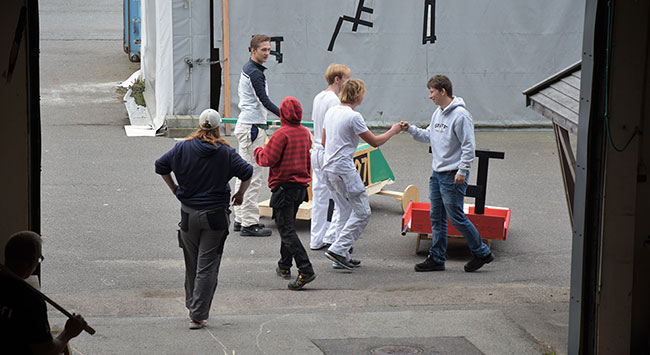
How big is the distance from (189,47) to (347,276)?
7.63 meters

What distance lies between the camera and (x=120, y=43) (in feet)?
86.1

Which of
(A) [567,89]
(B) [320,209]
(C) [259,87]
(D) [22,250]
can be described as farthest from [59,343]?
(C) [259,87]

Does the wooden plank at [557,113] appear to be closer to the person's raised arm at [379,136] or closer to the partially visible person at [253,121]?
the person's raised arm at [379,136]

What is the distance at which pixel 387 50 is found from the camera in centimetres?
1564

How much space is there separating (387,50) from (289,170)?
8.33 meters

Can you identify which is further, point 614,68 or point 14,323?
point 614,68

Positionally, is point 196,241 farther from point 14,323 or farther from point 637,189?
point 637,189

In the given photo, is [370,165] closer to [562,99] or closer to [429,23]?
[562,99]

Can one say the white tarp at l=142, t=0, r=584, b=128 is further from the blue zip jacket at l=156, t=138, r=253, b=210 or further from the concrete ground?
the blue zip jacket at l=156, t=138, r=253, b=210

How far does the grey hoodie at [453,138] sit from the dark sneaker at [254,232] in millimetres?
2410

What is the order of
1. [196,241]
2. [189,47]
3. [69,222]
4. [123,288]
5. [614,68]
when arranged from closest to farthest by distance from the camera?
[614,68]
[196,241]
[123,288]
[69,222]
[189,47]

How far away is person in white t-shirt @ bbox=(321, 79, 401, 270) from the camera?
820 centimetres

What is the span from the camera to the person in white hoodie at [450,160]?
8.05 metres

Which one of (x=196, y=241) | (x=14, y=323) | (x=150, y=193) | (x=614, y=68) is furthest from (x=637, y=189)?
(x=150, y=193)
